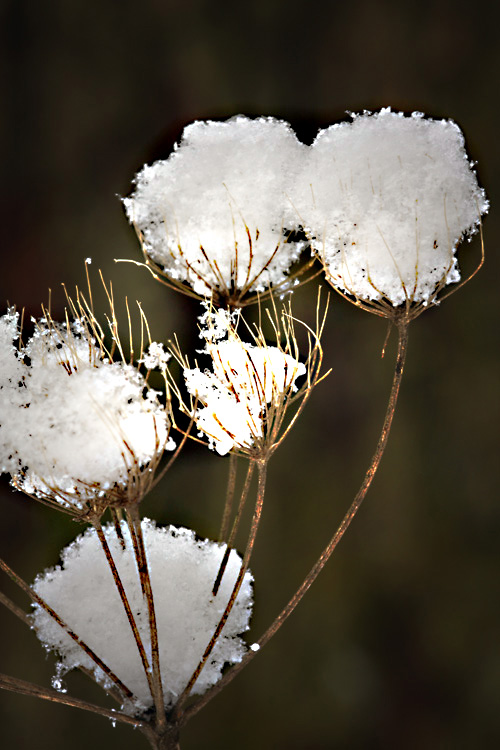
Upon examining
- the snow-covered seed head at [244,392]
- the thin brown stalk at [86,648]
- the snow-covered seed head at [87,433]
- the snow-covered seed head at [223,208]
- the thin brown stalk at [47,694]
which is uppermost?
the snow-covered seed head at [223,208]

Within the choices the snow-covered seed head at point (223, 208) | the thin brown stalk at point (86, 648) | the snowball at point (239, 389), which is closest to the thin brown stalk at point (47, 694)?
the thin brown stalk at point (86, 648)

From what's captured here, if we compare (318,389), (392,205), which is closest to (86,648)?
(318,389)

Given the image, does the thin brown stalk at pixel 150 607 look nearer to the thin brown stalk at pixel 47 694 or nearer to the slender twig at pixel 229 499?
the thin brown stalk at pixel 47 694

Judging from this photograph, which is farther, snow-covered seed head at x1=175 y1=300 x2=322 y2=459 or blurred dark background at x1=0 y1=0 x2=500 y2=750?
blurred dark background at x1=0 y1=0 x2=500 y2=750

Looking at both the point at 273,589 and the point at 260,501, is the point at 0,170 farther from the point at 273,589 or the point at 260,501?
the point at 273,589

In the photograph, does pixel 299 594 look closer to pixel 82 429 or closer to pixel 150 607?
pixel 150 607

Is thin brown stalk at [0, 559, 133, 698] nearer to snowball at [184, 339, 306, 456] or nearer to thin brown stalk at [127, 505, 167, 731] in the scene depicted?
thin brown stalk at [127, 505, 167, 731]

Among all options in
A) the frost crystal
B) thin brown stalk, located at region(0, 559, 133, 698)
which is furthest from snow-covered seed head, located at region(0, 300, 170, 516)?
thin brown stalk, located at region(0, 559, 133, 698)
